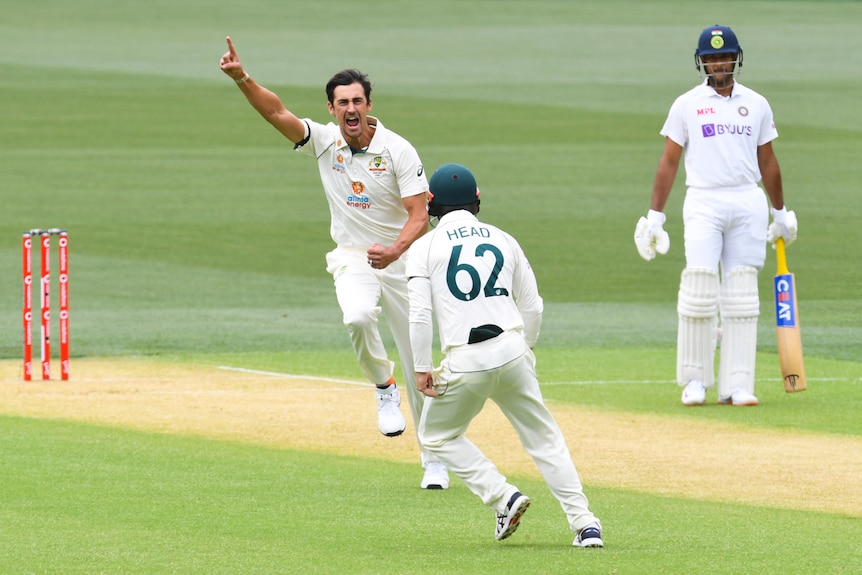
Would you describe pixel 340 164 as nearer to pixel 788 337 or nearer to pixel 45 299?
pixel 788 337

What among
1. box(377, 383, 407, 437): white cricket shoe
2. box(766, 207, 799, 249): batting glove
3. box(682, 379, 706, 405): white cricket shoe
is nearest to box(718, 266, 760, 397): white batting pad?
box(682, 379, 706, 405): white cricket shoe

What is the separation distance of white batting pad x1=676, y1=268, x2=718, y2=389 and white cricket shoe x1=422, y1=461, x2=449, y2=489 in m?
3.39

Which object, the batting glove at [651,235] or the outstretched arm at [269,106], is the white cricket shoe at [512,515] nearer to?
the outstretched arm at [269,106]

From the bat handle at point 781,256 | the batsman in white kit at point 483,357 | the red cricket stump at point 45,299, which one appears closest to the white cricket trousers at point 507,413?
the batsman in white kit at point 483,357

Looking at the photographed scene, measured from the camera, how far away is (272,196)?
26.9 m

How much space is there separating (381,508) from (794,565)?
2.24 m

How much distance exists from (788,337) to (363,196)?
154 inches

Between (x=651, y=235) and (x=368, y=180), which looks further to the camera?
(x=651, y=235)

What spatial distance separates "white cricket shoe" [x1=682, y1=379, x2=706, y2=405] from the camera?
40.1ft

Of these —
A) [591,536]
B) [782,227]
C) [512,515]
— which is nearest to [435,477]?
[512,515]

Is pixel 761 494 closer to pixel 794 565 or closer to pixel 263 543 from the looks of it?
pixel 794 565

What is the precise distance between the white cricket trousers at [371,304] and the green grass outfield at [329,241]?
62cm

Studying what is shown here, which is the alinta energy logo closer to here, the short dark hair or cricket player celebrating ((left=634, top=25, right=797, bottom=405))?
the short dark hair

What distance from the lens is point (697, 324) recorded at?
12.2 meters
